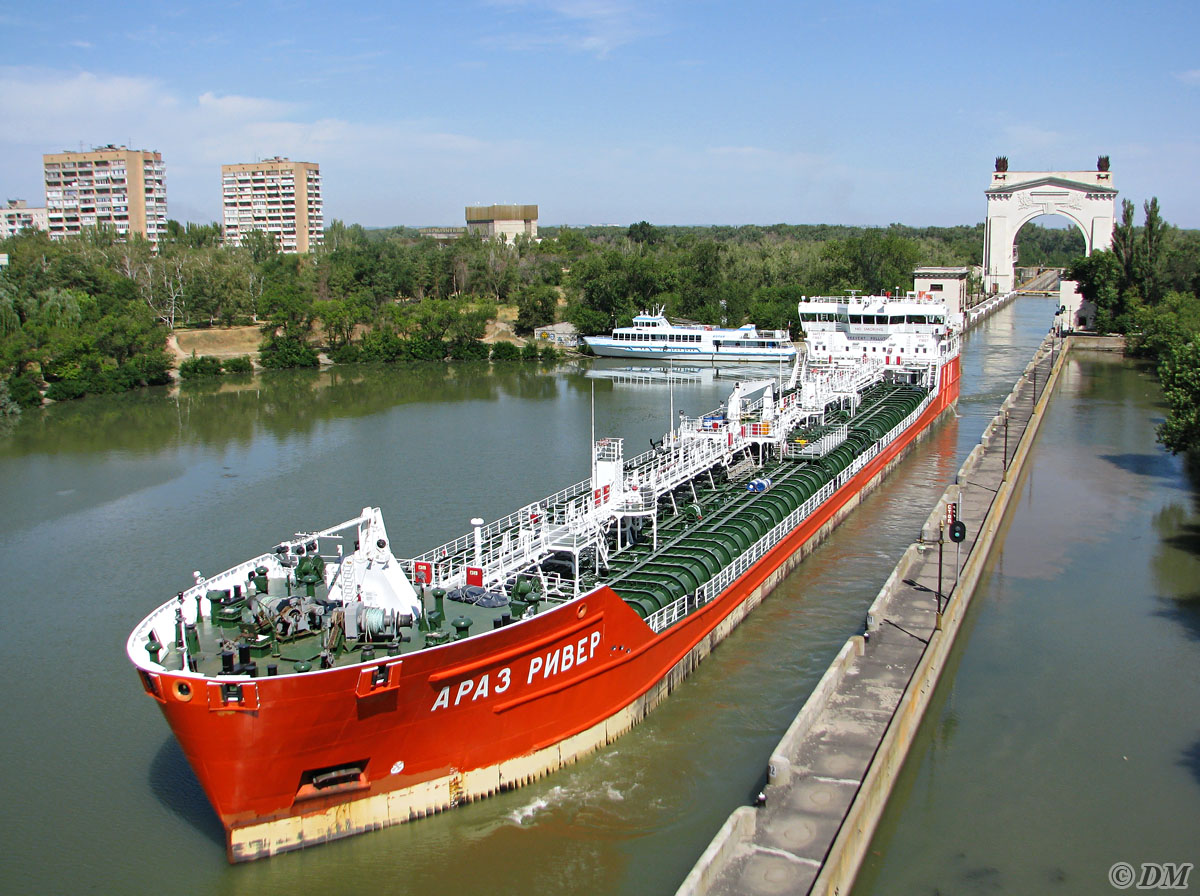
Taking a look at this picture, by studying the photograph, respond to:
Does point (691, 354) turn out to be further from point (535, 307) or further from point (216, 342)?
point (216, 342)

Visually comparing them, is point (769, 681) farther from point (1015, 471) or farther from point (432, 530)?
point (1015, 471)

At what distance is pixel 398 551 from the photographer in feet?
72.1

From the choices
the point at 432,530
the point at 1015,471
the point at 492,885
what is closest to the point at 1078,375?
the point at 1015,471

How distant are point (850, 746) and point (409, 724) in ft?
18.0

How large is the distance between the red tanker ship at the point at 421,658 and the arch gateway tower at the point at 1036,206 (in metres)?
93.2

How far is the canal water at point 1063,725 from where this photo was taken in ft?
38.5

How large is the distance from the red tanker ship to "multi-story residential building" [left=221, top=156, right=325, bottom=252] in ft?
381

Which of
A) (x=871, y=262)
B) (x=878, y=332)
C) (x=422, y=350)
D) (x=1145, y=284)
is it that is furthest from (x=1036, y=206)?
(x=878, y=332)

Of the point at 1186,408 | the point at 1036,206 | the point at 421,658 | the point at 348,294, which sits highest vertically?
the point at 1036,206

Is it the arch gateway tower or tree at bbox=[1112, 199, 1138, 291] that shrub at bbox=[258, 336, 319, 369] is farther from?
the arch gateway tower

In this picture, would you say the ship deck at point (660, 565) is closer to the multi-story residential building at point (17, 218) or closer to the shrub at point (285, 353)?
the shrub at point (285, 353)

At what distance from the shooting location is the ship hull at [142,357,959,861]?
1073 cm

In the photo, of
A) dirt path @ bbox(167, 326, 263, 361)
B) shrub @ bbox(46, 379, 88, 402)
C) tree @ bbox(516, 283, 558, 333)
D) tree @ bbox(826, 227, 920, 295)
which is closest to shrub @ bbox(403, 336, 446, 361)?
tree @ bbox(516, 283, 558, 333)

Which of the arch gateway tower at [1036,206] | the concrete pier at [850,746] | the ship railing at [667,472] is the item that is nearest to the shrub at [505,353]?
the ship railing at [667,472]
